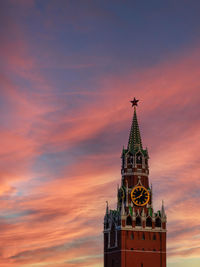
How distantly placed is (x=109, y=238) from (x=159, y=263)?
1531cm

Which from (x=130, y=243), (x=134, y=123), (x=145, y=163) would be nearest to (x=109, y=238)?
(x=130, y=243)

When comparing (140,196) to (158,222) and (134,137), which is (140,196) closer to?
(158,222)

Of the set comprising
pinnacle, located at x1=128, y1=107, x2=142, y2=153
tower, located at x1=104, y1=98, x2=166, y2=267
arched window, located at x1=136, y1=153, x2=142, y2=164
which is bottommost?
tower, located at x1=104, y1=98, x2=166, y2=267

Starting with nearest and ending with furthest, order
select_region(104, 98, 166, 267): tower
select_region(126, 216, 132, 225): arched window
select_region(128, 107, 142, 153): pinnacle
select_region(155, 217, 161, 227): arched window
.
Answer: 1. select_region(104, 98, 166, 267): tower
2. select_region(126, 216, 132, 225): arched window
3. select_region(155, 217, 161, 227): arched window
4. select_region(128, 107, 142, 153): pinnacle

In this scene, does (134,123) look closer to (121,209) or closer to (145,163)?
(145,163)

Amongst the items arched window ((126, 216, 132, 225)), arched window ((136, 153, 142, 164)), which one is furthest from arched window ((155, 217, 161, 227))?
arched window ((136, 153, 142, 164))

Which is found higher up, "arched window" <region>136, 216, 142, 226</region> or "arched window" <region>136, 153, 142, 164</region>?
"arched window" <region>136, 153, 142, 164</region>

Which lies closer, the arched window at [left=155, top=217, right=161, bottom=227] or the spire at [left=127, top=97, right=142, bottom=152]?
the arched window at [left=155, top=217, right=161, bottom=227]

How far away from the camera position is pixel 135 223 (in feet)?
512

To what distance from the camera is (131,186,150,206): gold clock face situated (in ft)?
522

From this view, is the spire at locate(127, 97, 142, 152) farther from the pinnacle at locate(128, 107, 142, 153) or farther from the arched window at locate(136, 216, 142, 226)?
the arched window at locate(136, 216, 142, 226)

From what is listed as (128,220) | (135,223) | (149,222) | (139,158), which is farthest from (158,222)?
(139,158)

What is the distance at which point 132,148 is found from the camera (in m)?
166

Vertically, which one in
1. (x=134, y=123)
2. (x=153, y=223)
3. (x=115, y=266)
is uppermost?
(x=134, y=123)
